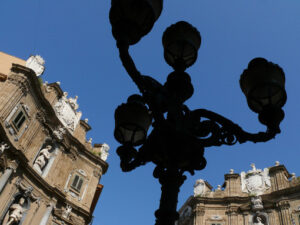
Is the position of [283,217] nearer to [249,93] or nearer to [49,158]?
[49,158]

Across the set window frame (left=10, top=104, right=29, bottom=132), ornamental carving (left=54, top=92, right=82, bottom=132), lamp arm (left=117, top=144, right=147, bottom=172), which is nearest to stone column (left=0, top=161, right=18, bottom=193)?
window frame (left=10, top=104, right=29, bottom=132)

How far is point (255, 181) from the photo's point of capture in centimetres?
2219

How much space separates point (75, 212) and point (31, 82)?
8928 mm

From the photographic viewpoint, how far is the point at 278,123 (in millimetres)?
3613

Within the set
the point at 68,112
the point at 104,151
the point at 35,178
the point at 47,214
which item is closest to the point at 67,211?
the point at 47,214

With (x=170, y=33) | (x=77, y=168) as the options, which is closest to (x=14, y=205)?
(x=77, y=168)

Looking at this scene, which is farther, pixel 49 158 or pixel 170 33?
pixel 49 158

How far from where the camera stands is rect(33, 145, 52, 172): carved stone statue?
57.1 ft

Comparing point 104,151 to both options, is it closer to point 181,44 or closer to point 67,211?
point 67,211

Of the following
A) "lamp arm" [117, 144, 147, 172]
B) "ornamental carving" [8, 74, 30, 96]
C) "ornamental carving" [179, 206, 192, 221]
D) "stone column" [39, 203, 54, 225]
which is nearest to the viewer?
"lamp arm" [117, 144, 147, 172]

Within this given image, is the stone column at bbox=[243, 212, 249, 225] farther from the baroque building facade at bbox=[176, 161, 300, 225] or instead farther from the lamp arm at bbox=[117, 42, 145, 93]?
the lamp arm at bbox=[117, 42, 145, 93]

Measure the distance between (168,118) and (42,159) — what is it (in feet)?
52.0

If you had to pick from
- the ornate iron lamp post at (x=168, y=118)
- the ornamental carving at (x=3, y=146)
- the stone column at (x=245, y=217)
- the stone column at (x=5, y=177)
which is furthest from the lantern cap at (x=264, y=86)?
the stone column at (x=245, y=217)

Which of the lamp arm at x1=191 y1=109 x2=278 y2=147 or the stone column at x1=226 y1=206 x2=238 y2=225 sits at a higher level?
the stone column at x1=226 y1=206 x2=238 y2=225
